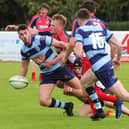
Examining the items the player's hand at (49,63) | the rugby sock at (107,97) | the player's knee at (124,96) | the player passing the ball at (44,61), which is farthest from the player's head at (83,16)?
the rugby sock at (107,97)

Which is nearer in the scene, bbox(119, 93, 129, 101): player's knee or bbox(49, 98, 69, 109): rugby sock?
bbox(119, 93, 129, 101): player's knee

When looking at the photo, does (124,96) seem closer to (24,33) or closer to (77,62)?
(77,62)

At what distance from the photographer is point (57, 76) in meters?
10.1

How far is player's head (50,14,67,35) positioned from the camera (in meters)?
10.7

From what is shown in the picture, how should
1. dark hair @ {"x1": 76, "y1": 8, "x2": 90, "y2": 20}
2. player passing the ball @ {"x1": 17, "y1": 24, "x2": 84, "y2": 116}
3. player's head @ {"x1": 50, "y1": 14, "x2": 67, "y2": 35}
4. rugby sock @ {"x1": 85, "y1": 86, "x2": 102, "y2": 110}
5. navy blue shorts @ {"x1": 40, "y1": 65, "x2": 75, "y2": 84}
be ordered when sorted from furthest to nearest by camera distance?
player's head @ {"x1": 50, "y1": 14, "x2": 67, "y2": 35} < navy blue shorts @ {"x1": 40, "y1": 65, "x2": 75, "y2": 84} < player passing the ball @ {"x1": 17, "y1": 24, "x2": 84, "y2": 116} < rugby sock @ {"x1": 85, "y1": 86, "x2": 102, "y2": 110} < dark hair @ {"x1": 76, "y1": 8, "x2": 90, "y2": 20}

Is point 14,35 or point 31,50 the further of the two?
point 14,35

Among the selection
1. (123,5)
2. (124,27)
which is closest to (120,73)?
(124,27)

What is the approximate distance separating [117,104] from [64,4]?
119 ft

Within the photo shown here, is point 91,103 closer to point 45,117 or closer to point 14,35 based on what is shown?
point 45,117

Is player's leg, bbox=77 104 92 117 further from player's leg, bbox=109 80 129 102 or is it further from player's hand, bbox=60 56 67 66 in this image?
player's leg, bbox=109 80 129 102

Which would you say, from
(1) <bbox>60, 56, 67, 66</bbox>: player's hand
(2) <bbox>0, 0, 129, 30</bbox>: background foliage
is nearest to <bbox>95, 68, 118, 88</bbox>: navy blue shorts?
(1) <bbox>60, 56, 67, 66</bbox>: player's hand

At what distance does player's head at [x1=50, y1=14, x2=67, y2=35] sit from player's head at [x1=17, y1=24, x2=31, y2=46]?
1.04 m

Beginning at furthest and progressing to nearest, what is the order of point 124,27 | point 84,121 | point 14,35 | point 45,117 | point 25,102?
point 124,27
point 14,35
point 25,102
point 45,117
point 84,121

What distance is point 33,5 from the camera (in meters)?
45.2
